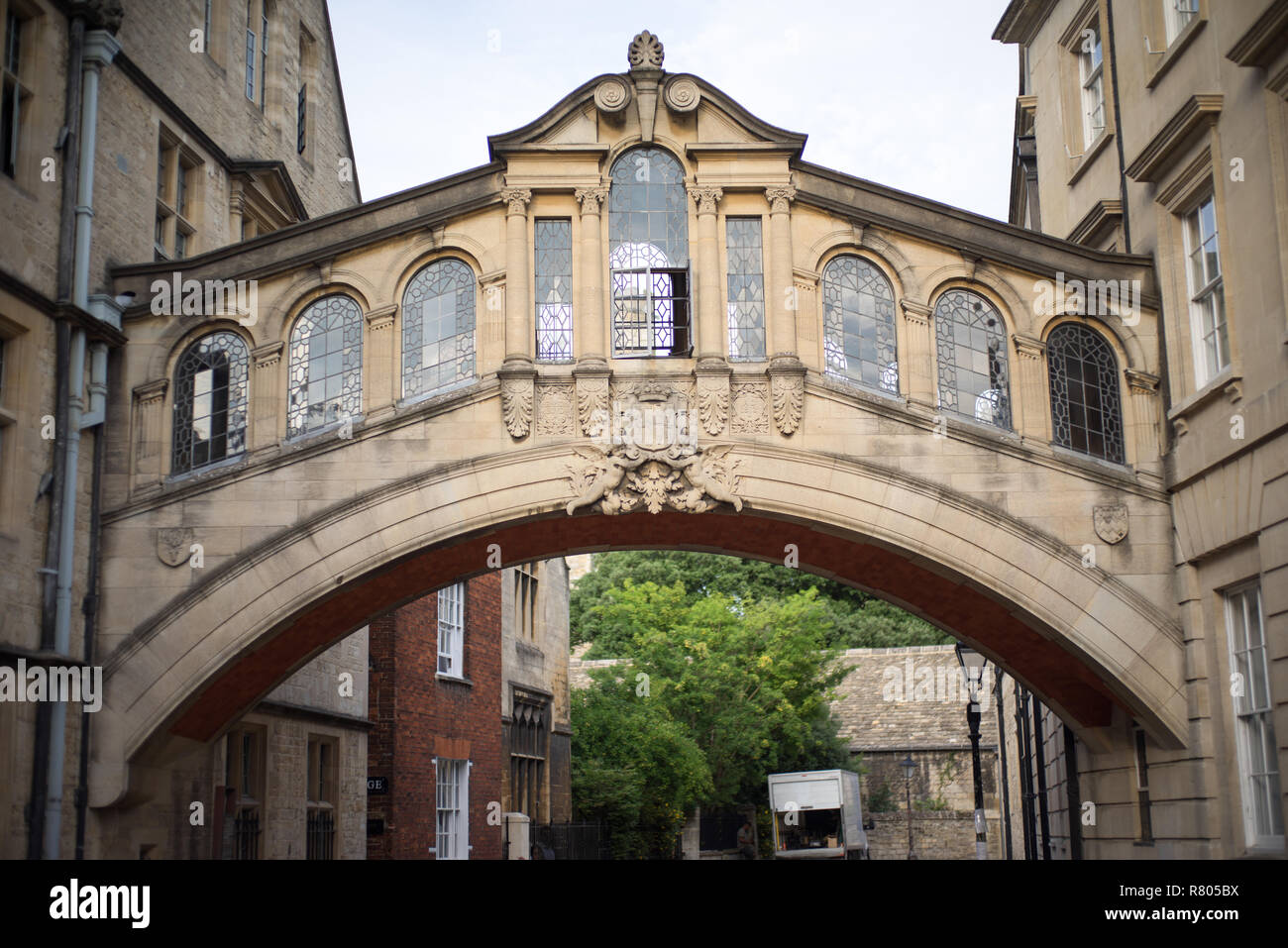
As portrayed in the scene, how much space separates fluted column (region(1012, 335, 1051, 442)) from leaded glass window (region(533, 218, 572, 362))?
16.0ft

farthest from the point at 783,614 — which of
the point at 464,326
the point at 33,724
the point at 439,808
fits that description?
the point at 33,724

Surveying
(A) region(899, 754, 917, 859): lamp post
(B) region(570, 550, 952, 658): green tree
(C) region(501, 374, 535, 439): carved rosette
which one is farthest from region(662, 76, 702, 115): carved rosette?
(B) region(570, 550, 952, 658): green tree

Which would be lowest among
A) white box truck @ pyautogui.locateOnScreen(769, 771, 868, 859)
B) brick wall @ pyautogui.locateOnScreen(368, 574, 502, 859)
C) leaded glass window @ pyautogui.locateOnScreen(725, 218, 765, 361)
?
white box truck @ pyautogui.locateOnScreen(769, 771, 868, 859)

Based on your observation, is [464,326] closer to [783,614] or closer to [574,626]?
[783,614]

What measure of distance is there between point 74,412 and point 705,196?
702cm

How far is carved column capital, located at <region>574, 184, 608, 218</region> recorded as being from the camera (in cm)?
1557

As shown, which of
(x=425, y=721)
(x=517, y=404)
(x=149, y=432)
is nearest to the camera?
(x=517, y=404)

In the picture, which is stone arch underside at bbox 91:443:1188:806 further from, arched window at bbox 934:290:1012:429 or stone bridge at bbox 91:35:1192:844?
arched window at bbox 934:290:1012:429

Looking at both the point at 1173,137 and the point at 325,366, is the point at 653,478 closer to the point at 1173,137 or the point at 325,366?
the point at 325,366

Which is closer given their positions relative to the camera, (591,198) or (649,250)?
(591,198)

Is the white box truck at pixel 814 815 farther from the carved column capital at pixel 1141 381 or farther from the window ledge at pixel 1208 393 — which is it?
A: the window ledge at pixel 1208 393

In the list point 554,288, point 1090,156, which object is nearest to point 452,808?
point 554,288

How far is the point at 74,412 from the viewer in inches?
572
